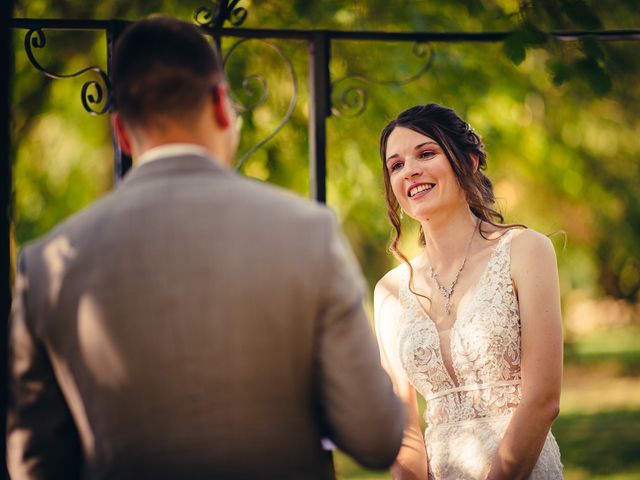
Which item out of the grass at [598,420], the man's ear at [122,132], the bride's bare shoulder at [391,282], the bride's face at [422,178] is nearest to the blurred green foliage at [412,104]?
the bride's face at [422,178]

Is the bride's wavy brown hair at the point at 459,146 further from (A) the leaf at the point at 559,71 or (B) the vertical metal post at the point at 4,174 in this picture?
(B) the vertical metal post at the point at 4,174

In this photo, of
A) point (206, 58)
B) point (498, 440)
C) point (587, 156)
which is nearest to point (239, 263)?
point (206, 58)

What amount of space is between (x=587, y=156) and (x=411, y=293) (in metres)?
6.59

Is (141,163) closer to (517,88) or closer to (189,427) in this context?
(189,427)

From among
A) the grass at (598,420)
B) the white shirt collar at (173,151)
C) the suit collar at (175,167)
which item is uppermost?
the white shirt collar at (173,151)

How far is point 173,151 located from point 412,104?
4.48 m

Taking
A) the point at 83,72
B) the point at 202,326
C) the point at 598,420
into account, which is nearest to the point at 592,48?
the point at 83,72

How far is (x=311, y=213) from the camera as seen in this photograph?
5.71ft

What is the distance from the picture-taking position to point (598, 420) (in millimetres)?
11203

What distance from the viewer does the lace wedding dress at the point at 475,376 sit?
297 cm

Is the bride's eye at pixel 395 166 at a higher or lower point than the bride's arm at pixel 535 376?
higher

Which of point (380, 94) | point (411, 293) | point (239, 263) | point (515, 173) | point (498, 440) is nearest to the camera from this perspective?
point (239, 263)

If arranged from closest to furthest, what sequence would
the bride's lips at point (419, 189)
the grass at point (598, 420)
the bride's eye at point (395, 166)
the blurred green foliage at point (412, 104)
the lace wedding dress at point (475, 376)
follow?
the lace wedding dress at point (475, 376), the bride's lips at point (419, 189), the bride's eye at point (395, 166), the blurred green foliage at point (412, 104), the grass at point (598, 420)

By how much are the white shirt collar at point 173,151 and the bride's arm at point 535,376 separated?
5.12 ft
